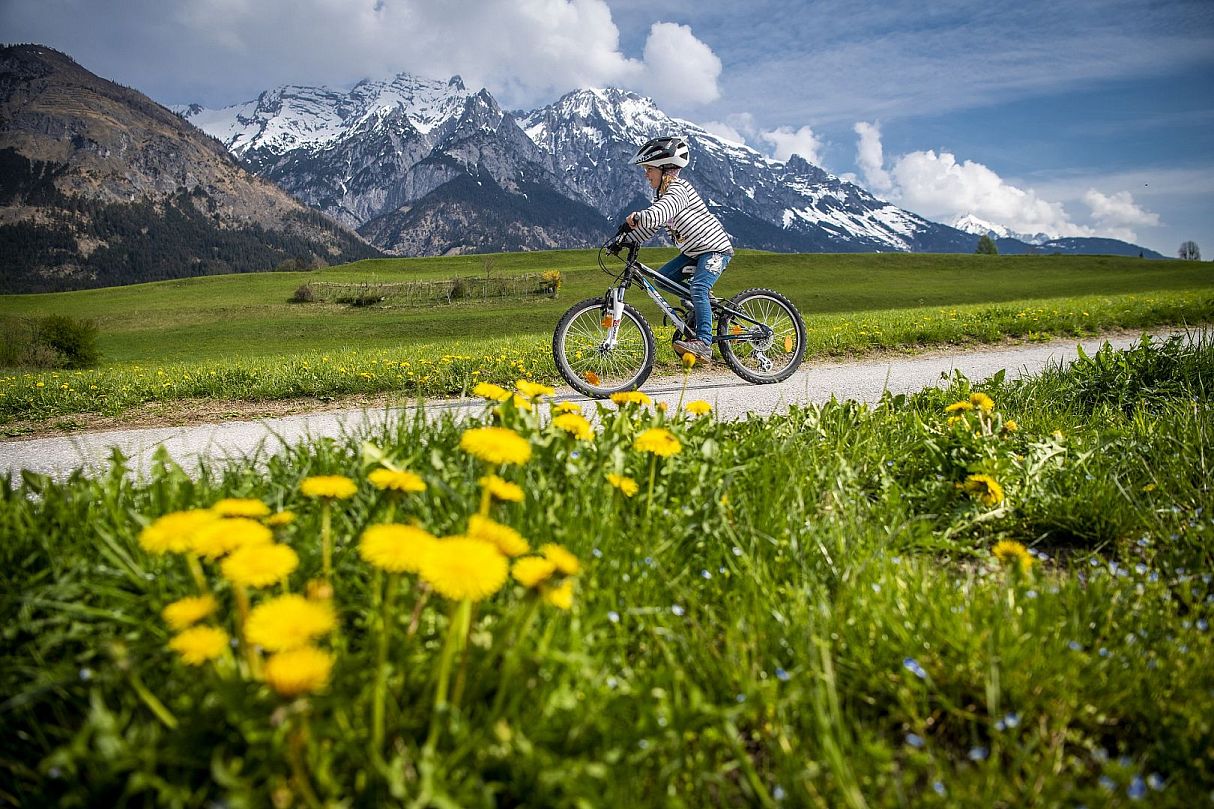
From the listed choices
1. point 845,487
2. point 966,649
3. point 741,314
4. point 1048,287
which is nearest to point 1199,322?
point 741,314

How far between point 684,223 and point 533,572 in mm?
7330

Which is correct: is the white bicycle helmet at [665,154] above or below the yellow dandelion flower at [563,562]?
above

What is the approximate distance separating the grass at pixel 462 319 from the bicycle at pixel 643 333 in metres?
1.33

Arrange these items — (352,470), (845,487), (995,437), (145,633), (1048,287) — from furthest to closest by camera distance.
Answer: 1. (1048,287)
2. (995,437)
3. (845,487)
4. (352,470)
5. (145,633)

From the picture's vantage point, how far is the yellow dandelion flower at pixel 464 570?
1.21m

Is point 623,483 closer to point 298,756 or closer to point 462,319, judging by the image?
point 298,756

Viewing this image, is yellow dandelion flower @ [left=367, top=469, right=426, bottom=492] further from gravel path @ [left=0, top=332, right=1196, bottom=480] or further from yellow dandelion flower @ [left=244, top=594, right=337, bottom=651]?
gravel path @ [left=0, top=332, right=1196, bottom=480]

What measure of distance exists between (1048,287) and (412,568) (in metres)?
65.4

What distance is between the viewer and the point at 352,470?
267cm

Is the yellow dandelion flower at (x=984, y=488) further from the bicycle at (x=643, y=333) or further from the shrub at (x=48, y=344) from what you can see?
the shrub at (x=48, y=344)

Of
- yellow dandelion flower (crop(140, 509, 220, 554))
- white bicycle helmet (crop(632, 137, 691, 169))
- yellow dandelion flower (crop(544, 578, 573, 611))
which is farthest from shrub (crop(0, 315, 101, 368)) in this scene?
yellow dandelion flower (crop(544, 578, 573, 611))

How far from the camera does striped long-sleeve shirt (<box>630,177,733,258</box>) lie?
25.7ft

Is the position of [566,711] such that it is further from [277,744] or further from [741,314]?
[741,314]

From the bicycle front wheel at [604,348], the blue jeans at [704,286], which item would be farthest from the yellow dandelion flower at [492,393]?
the blue jeans at [704,286]
